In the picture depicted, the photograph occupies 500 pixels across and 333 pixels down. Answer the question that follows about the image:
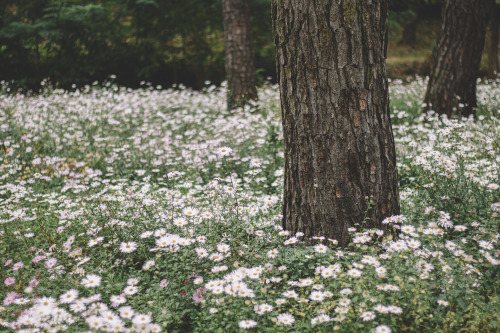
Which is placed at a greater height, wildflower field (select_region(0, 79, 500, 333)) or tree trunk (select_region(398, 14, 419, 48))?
tree trunk (select_region(398, 14, 419, 48))

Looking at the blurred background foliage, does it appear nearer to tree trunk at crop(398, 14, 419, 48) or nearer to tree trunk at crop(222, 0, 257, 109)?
tree trunk at crop(222, 0, 257, 109)

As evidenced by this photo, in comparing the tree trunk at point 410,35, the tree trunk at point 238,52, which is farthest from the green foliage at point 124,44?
the tree trunk at point 410,35

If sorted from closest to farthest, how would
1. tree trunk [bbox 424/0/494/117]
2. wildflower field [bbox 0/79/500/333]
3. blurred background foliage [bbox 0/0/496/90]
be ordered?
wildflower field [bbox 0/79/500/333], tree trunk [bbox 424/0/494/117], blurred background foliage [bbox 0/0/496/90]

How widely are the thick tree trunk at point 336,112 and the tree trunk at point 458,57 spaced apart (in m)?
4.14

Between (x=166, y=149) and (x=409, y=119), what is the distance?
171 inches

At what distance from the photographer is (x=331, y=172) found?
108 inches

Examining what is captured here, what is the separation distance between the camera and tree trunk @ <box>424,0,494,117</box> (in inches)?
230

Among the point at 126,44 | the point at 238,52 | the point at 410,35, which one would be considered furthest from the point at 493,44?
the point at 126,44

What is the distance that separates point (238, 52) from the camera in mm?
7695

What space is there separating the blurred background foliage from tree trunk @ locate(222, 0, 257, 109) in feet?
11.0

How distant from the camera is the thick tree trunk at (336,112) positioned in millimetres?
2568

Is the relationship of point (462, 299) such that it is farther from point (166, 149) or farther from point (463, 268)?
point (166, 149)

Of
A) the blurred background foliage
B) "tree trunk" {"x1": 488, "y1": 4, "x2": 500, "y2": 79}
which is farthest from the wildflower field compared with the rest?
"tree trunk" {"x1": 488, "y1": 4, "x2": 500, "y2": 79}

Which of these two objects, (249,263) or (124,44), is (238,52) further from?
(124,44)
